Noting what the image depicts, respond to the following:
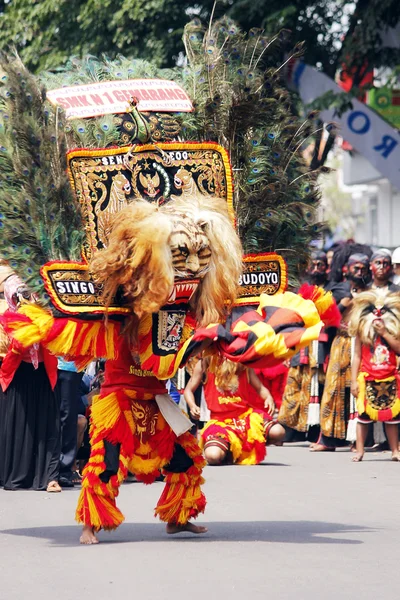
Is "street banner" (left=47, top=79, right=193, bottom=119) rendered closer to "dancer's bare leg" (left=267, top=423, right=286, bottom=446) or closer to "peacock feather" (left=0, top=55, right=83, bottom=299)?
"peacock feather" (left=0, top=55, right=83, bottom=299)

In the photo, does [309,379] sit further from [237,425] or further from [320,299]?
[320,299]

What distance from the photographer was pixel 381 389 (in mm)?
12633

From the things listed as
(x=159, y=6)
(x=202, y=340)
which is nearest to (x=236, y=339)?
(x=202, y=340)

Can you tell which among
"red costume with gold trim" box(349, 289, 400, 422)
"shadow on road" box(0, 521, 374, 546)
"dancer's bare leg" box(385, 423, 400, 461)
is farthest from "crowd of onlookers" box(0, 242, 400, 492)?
"shadow on road" box(0, 521, 374, 546)

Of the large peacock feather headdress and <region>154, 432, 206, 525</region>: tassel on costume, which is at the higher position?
the large peacock feather headdress

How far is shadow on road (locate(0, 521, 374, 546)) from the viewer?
7.94 m

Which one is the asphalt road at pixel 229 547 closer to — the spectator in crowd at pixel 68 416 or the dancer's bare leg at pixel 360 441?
the spectator in crowd at pixel 68 416

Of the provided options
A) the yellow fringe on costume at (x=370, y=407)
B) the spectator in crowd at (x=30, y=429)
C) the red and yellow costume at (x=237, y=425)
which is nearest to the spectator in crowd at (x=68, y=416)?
the spectator in crowd at (x=30, y=429)

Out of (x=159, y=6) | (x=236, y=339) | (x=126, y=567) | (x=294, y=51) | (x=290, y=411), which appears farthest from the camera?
(x=159, y=6)

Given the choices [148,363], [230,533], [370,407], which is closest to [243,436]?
[370,407]

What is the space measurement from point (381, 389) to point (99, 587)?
656 cm

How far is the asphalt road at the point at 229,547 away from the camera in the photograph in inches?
255

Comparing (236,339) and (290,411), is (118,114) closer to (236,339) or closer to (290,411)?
(236,339)

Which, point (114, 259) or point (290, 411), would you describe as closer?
point (114, 259)
